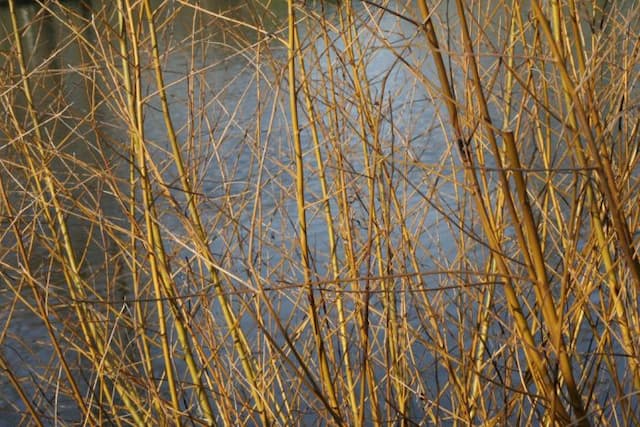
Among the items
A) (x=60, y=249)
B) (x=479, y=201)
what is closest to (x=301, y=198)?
(x=479, y=201)

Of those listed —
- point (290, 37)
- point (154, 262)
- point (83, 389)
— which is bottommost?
point (83, 389)

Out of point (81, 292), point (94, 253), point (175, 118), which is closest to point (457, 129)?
point (81, 292)

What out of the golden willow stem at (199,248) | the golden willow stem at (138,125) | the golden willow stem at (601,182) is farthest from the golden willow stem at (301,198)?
the golden willow stem at (601,182)

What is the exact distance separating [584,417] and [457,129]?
31 centimetres

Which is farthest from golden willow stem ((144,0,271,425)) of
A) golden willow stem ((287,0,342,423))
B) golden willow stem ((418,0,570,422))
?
golden willow stem ((418,0,570,422))

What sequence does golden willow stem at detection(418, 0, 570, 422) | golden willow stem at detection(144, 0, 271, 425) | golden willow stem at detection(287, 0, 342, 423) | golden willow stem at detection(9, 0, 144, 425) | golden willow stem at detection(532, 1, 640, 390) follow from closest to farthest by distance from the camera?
1. golden willow stem at detection(532, 1, 640, 390)
2. golden willow stem at detection(418, 0, 570, 422)
3. golden willow stem at detection(287, 0, 342, 423)
4. golden willow stem at detection(144, 0, 271, 425)
5. golden willow stem at detection(9, 0, 144, 425)

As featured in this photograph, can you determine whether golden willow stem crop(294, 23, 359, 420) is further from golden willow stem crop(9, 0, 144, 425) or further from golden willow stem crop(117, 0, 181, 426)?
golden willow stem crop(9, 0, 144, 425)

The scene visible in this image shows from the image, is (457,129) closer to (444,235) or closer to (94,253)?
(444,235)

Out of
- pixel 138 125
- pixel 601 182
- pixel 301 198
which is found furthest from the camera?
pixel 138 125

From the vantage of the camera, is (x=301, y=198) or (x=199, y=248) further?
(x=199, y=248)

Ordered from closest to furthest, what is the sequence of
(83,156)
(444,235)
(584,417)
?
1. (584,417)
2. (444,235)
3. (83,156)

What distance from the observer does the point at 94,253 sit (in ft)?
20.3

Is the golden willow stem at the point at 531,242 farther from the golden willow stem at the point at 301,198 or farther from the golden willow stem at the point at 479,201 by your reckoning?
the golden willow stem at the point at 301,198

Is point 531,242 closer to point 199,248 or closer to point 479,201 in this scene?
point 479,201
